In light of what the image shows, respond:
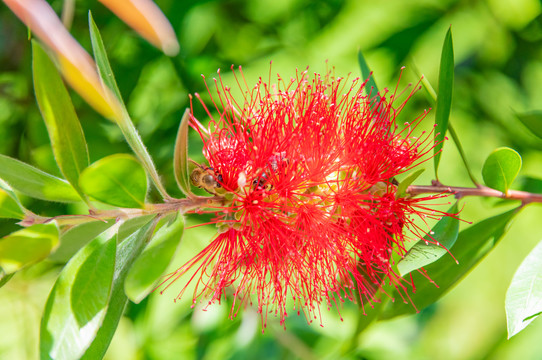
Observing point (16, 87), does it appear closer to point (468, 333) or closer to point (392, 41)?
point (392, 41)

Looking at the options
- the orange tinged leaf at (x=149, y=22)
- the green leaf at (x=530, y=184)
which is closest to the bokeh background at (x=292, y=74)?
the green leaf at (x=530, y=184)

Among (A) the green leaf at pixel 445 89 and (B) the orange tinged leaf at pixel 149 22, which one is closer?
(B) the orange tinged leaf at pixel 149 22

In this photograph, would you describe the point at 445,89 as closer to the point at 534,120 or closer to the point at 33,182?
the point at 534,120

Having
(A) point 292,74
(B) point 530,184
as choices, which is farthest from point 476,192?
(A) point 292,74

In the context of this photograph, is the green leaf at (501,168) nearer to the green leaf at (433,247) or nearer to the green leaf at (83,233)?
the green leaf at (433,247)

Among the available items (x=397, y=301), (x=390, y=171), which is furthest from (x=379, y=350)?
(x=390, y=171)

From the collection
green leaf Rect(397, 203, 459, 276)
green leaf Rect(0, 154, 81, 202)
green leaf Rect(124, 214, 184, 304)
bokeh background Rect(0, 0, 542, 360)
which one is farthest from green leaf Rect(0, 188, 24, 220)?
bokeh background Rect(0, 0, 542, 360)
